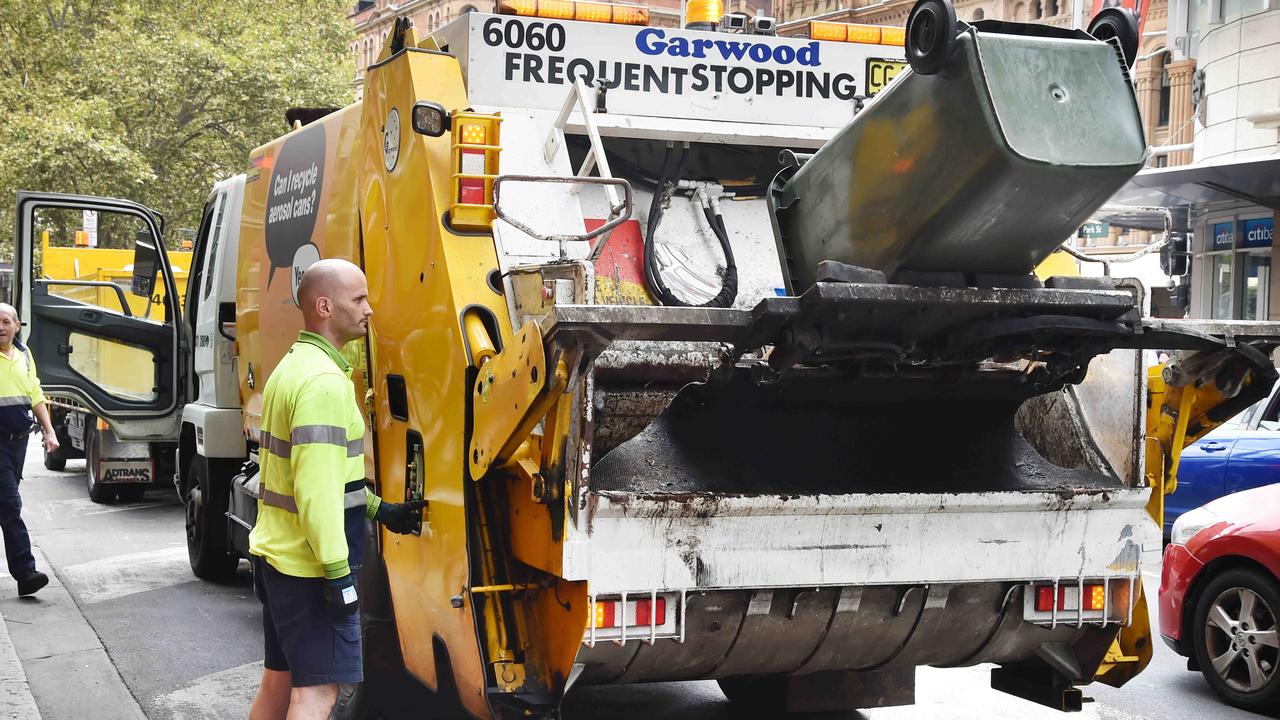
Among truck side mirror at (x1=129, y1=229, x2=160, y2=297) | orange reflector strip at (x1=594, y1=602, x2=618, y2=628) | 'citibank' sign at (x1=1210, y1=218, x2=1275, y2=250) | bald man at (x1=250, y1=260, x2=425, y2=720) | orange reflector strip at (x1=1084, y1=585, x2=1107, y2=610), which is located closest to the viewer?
bald man at (x1=250, y1=260, x2=425, y2=720)

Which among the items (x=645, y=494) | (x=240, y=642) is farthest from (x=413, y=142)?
(x=240, y=642)

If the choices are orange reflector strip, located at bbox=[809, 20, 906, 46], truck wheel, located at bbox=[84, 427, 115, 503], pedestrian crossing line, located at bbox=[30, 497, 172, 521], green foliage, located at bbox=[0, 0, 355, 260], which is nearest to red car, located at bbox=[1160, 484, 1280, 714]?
orange reflector strip, located at bbox=[809, 20, 906, 46]

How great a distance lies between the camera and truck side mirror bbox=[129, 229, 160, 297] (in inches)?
427

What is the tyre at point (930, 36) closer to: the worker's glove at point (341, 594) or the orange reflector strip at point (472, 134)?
the orange reflector strip at point (472, 134)

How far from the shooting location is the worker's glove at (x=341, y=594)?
393cm

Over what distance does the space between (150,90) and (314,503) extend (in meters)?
27.2

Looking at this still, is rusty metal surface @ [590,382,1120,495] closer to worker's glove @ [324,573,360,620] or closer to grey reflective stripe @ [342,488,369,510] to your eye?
grey reflective stripe @ [342,488,369,510]

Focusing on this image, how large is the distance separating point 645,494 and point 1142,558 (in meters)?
1.77

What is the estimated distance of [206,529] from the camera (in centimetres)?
862

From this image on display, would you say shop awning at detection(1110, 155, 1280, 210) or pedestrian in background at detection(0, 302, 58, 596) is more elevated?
shop awning at detection(1110, 155, 1280, 210)

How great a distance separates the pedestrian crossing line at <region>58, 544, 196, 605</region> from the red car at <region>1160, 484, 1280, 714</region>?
19.5 ft

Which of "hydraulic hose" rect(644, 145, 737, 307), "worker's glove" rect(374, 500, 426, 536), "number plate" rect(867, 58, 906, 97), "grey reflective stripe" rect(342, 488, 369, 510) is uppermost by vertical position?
"number plate" rect(867, 58, 906, 97)

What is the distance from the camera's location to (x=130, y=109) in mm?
29266

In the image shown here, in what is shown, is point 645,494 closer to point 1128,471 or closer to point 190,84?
point 1128,471
